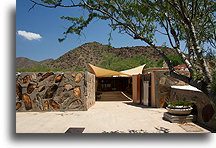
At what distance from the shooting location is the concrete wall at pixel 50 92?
612 cm

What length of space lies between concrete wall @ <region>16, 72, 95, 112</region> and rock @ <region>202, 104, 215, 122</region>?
3.80m

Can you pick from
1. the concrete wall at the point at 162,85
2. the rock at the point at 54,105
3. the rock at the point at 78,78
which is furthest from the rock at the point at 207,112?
the rock at the point at 54,105

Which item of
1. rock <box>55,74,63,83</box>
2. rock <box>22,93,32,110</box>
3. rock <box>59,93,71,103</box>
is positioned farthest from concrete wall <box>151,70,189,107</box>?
rock <box>22,93,32,110</box>

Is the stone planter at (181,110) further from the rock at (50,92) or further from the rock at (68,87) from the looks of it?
the rock at (50,92)

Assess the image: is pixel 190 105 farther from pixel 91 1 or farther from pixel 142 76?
pixel 142 76

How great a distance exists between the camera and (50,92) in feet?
20.3

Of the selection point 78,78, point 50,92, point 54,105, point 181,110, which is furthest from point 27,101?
point 181,110

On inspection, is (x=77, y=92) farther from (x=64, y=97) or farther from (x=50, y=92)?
(x=50, y=92)

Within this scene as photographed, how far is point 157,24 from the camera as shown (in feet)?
9.44

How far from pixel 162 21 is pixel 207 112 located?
2434 millimetres

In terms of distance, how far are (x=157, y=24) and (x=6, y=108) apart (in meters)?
3.23

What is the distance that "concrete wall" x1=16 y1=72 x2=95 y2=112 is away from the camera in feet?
20.1

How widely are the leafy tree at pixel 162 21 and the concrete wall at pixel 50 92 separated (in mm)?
3556
